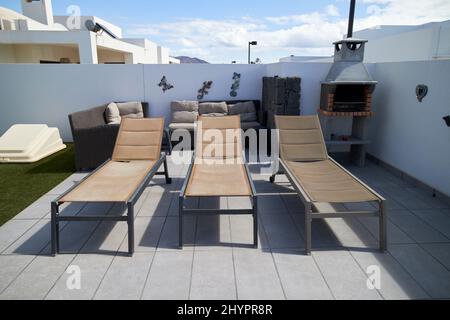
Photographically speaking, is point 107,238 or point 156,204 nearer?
point 107,238

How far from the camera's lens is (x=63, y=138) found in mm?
9312

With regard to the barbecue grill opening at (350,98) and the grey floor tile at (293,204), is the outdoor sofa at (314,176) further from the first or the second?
the barbecue grill opening at (350,98)

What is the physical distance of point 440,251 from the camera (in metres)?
3.59

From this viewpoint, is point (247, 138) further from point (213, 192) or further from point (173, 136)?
point (213, 192)

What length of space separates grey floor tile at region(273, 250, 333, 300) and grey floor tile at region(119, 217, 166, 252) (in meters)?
1.41

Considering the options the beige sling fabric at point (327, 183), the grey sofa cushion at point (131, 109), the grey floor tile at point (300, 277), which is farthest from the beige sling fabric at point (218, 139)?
the grey sofa cushion at point (131, 109)

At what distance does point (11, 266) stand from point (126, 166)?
2.15 metres

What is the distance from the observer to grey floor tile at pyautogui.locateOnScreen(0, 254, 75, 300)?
9.53 ft

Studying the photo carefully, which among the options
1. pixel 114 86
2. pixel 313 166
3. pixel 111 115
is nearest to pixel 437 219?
pixel 313 166

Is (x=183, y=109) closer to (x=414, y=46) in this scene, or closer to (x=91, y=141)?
(x=91, y=141)

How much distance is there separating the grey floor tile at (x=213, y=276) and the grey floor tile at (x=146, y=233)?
0.59 metres

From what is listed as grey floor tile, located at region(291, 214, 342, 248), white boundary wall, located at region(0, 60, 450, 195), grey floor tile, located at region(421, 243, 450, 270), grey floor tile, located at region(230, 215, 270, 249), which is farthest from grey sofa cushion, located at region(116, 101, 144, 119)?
grey floor tile, located at region(421, 243, 450, 270)
